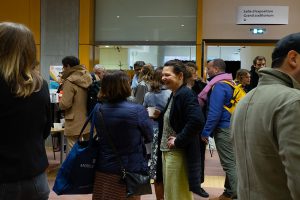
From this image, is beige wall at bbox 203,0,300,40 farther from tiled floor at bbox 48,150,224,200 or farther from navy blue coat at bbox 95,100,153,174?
navy blue coat at bbox 95,100,153,174

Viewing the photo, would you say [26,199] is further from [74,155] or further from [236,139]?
[74,155]

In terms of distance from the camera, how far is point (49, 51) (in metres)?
9.72

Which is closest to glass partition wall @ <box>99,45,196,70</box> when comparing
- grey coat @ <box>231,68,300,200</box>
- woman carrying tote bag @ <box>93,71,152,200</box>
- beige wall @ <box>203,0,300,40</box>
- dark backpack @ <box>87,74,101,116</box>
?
beige wall @ <box>203,0,300,40</box>

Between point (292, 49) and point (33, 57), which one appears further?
point (33, 57)

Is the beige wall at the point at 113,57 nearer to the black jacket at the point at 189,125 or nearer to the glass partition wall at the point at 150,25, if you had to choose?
the glass partition wall at the point at 150,25

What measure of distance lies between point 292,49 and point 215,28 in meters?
8.34

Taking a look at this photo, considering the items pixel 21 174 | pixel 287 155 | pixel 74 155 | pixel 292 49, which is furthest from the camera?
pixel 74 155

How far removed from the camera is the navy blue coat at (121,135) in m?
3.38

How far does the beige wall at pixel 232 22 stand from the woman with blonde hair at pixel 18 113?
8.02m

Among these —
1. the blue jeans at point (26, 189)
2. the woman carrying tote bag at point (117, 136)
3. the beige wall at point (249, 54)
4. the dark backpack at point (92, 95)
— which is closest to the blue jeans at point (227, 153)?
the woman carrying tote bag at point (117, 136)

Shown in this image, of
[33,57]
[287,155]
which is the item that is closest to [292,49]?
[287,155]

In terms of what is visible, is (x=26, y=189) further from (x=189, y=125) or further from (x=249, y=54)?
(x=249, y=54)

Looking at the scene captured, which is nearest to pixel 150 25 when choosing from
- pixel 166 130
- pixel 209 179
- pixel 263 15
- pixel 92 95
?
pixel 263 15

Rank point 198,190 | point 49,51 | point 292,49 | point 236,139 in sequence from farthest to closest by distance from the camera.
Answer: point 49,51 < point 198,190 < point 236,139 < point 292,49
